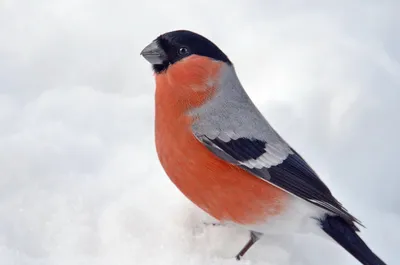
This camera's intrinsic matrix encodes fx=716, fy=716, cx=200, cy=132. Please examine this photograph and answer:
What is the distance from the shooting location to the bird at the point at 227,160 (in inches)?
137

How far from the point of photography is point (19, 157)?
3.87 meters

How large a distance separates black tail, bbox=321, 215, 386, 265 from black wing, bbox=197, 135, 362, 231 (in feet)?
0.17

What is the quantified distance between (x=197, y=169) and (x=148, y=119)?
1.14 metres

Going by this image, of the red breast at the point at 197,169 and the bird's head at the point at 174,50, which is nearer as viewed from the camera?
the red breast at the point at 197,169

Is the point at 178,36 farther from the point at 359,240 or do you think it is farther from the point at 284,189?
the point at 359,240

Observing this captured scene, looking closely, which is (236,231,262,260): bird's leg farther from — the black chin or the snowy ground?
the black chin

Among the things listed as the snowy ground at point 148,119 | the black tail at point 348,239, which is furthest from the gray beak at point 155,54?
the black tail at point 348,239

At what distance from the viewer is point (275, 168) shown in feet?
11.7

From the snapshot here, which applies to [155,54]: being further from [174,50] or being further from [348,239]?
[348,239]

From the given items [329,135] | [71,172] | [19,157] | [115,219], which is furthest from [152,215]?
[329,135]

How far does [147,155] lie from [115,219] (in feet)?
2.29

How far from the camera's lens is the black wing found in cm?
349

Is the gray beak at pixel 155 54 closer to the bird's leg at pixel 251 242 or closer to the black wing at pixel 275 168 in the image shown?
A: the black wing at pixel 275 168

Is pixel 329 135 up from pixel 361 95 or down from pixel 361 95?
down
